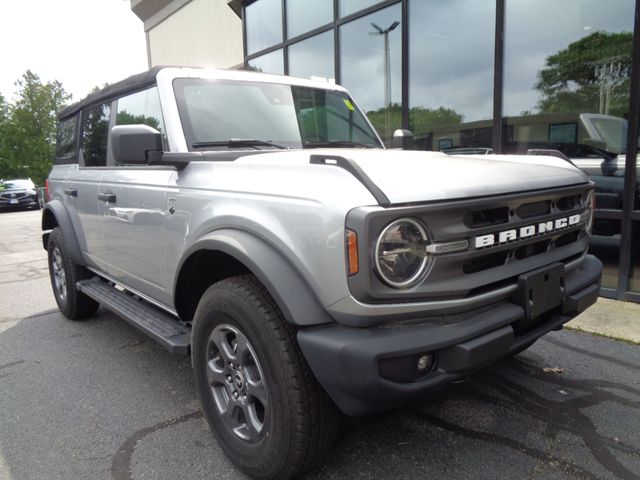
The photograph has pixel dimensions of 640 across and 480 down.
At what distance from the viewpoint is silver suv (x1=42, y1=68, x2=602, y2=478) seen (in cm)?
171

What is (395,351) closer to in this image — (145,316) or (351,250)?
(351,250)

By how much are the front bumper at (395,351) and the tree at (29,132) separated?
38.7 meters

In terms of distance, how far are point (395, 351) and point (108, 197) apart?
260 cm

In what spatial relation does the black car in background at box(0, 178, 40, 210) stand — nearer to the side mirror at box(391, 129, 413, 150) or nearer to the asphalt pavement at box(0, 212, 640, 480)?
the asphalt pavement at box(0, 212, 640, 480)

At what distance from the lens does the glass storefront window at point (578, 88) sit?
485 centimetres

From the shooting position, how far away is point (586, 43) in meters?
5.17

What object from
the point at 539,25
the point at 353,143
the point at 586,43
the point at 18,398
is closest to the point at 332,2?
the point at 539,25

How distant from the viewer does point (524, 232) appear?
6.82 feet

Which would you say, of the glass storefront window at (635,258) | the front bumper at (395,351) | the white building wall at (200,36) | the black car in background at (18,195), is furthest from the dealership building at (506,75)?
the black car in background at (18,195)

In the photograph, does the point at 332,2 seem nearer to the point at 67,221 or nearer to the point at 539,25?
the point at 539,25

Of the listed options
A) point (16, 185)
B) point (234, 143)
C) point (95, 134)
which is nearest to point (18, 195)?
point (16, 185)

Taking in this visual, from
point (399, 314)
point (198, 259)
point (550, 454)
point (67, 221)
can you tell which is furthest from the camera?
point (67, 221)

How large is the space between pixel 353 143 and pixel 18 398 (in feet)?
9.21

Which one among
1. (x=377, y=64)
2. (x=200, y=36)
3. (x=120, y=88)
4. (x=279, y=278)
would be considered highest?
(x=200, y=36)
